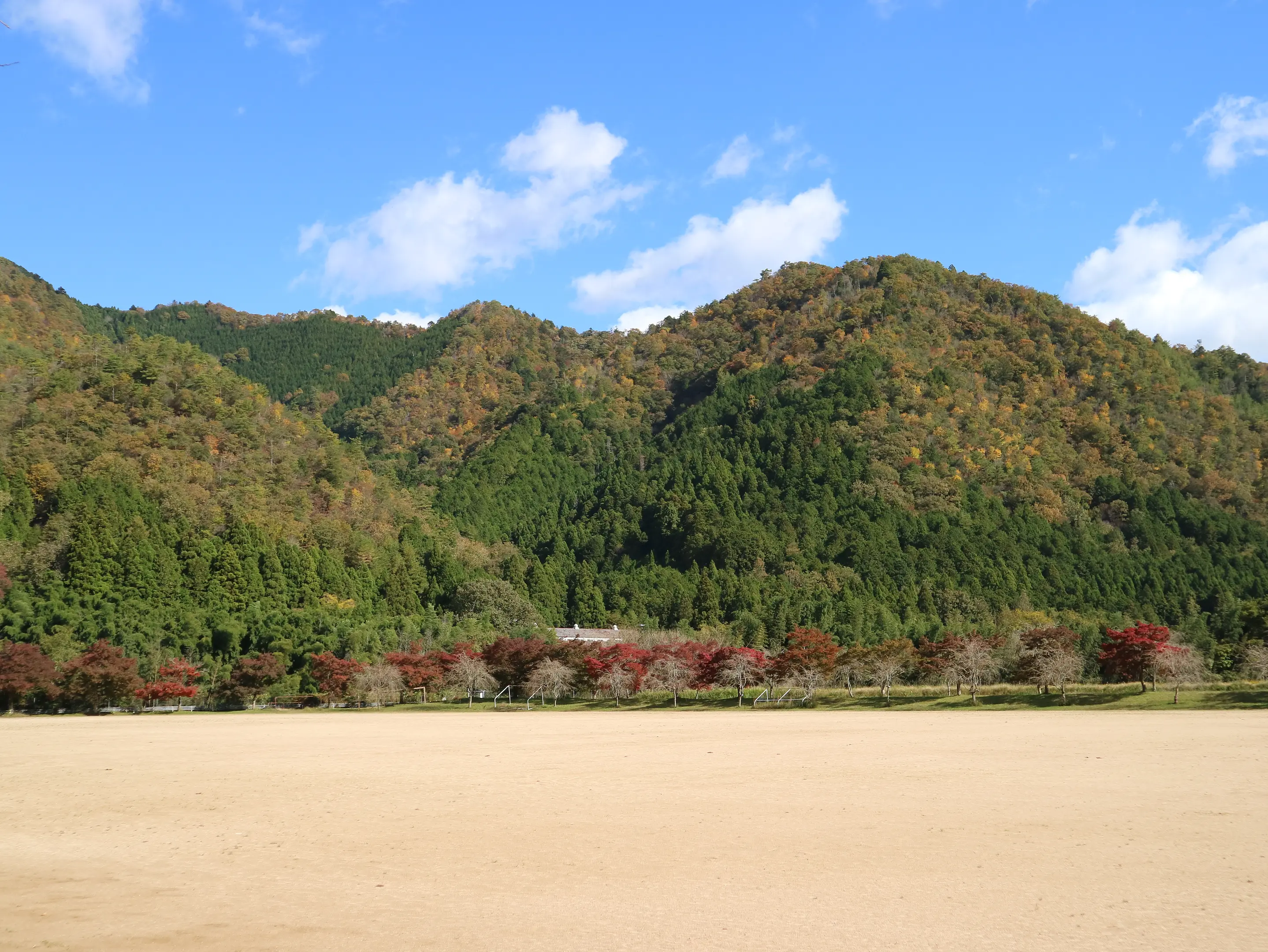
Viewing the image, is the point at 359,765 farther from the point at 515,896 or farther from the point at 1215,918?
the point at 1215,918

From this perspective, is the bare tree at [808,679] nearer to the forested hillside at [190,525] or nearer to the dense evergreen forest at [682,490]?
the dense evergreen forest at [682,490]

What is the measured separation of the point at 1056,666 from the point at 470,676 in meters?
38.7

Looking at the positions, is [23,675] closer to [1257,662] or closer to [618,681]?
[618,681]

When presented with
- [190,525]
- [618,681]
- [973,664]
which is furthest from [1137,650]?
[190,525]

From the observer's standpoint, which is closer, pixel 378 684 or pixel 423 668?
pixel 378 684

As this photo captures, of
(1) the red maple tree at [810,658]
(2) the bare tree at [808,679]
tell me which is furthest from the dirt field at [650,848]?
(1) the red maple tree at [810,658]

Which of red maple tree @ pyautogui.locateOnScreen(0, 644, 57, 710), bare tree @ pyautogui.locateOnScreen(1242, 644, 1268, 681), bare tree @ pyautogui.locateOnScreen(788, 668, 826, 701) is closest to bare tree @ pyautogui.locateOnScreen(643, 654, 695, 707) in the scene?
bare tree @ pyautogui.locateOnScreen(788, 668, 826, 701)

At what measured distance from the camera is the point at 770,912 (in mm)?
13711

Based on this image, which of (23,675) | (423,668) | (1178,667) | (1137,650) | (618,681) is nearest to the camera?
(1178,667)

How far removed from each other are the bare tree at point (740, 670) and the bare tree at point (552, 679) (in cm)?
1078

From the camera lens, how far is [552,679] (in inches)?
2771

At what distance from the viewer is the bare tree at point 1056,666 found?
184 ft

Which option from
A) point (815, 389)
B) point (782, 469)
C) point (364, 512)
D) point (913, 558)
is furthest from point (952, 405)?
point (364, 512)

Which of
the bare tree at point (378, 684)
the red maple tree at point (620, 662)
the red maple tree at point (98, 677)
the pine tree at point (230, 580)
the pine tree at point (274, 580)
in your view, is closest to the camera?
the red maple tree at point (98, 677)
